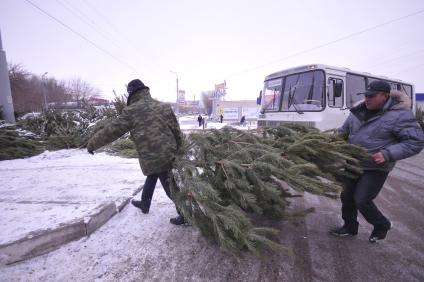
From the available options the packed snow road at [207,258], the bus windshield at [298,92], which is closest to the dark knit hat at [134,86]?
the packed snow road at [207,258]

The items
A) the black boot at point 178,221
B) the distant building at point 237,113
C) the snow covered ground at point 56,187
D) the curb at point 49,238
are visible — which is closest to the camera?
the curb at point 49,238

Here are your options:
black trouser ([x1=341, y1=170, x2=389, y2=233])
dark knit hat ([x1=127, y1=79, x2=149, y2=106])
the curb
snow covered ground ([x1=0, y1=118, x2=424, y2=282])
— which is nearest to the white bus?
snow covered ground ([x1=0, y1=118, x2=424, y2=282])

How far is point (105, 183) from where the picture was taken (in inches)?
187

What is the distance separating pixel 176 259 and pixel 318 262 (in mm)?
1499

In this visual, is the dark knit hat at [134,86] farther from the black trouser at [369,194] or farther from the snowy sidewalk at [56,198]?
the black trouser at [369,194]

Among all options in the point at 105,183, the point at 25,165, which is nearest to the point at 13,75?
the point at 25,165

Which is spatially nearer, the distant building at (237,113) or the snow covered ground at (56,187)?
the snow covered ground at (56,187)

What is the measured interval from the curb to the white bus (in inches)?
204

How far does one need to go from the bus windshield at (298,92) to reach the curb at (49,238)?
6136 millimetres

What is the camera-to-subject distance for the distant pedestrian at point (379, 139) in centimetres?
244

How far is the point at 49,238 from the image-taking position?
2631mm

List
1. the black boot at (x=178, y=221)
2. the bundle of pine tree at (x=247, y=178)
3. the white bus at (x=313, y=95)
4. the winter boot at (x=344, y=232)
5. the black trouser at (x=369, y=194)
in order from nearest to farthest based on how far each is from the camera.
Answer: the bundle of pine tree at (x=247, y=178), the black trouser at (x=369, y=194), the winter boot at (x=344, y=232), the black boot at (x=178, y=221), the white bus at (x=313, y=95)

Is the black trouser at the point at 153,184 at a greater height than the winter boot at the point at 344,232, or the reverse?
the black trouser at the point at 153,184

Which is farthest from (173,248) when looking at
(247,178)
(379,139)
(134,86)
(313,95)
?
(313,95)
